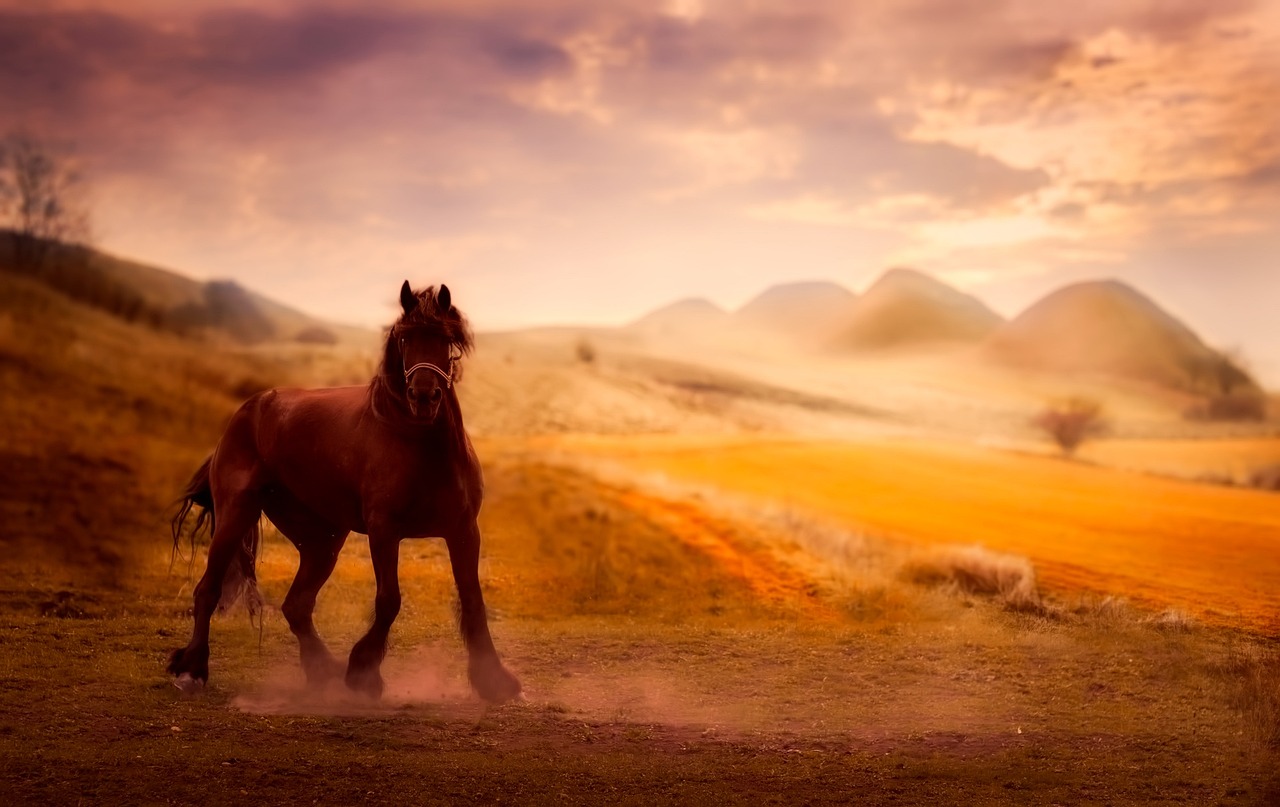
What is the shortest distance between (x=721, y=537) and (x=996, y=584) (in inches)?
122

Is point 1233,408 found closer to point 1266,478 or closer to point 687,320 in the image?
point 1266,478

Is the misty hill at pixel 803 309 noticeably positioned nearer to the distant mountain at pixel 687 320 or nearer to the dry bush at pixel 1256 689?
the distant mountain at pixel 687 320

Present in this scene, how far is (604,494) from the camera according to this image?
12.8 metres

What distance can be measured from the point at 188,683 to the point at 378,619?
55.9 inches

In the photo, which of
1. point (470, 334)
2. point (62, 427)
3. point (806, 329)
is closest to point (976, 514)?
point (470, 334)

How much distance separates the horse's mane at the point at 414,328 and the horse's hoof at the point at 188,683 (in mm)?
2093

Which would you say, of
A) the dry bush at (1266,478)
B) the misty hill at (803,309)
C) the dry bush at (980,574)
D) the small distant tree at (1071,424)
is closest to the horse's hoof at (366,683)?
the dry bush at (980,574)

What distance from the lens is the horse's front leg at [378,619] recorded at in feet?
18.8

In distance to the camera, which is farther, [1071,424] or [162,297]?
[162,297]

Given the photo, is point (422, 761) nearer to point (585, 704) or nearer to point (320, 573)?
point (585, 704)

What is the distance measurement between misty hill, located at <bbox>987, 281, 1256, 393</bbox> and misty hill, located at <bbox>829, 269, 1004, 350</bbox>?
1619 mm

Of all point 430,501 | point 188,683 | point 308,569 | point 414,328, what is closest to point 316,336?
point 308,569

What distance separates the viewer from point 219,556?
6473 mm

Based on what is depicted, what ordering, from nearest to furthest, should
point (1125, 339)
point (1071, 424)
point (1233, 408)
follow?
point (1233, 408), point (1125, 339), point (1071, 424)
